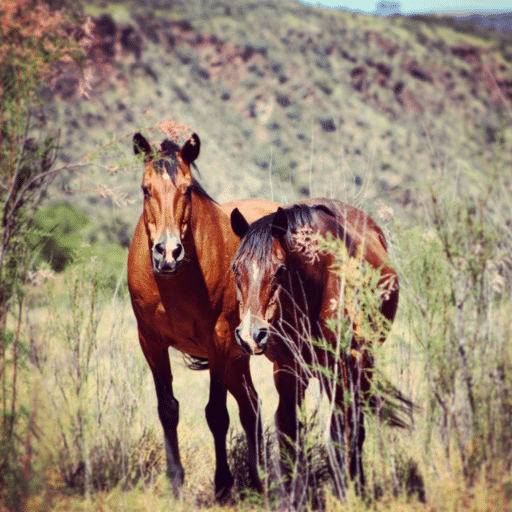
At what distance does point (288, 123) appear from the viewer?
2344 centimetres

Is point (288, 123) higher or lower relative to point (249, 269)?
higher

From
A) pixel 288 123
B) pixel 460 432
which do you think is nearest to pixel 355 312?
pixel 460 432

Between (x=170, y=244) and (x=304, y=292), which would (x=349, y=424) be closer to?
(x=304, y=292)

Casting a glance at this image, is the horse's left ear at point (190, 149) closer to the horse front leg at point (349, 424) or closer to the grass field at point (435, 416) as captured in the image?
the grass field at point (435, 416)

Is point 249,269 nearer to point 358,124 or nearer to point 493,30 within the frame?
point 358,124

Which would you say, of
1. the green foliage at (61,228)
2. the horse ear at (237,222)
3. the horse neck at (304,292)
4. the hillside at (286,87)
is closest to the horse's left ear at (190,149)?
the horse ear at (237,222)

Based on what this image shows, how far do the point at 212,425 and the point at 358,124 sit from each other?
2116 cm

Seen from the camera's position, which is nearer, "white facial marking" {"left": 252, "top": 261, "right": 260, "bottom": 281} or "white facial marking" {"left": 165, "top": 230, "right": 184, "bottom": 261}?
"white facial marking" {"left": 252, "top": 261, "right": 260, "bottom": 281}

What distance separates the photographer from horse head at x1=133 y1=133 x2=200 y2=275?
11.3ft

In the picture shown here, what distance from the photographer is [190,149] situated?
397 cm

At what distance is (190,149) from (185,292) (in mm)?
1074

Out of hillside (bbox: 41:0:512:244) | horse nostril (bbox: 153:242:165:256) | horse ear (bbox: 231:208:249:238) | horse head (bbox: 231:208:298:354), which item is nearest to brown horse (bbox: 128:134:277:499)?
horse nostril (bbox: 153:242:165:256)

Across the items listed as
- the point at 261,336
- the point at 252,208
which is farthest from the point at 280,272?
the point at 252,208

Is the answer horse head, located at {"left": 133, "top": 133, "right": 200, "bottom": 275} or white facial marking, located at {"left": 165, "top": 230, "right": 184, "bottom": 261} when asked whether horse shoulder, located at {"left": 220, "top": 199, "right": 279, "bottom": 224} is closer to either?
horse head, located at {"left": 133, "top": 133, "right": 200, "bottom": 275}
